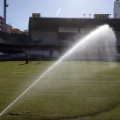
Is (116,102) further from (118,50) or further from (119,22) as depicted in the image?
(119,22)

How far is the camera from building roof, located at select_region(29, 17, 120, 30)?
9450 centimetres

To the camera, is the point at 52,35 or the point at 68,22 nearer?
the point at 52,35

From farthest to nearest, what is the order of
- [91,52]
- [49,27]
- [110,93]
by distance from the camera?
[49,27] < [91,52] < [110,93]

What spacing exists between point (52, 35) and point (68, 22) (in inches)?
271

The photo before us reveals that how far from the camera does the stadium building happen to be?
85.4 meters

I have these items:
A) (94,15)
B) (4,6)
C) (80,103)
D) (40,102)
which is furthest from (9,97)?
(94,15)

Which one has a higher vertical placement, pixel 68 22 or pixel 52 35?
pixel 68 22

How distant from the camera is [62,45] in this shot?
87812 mm

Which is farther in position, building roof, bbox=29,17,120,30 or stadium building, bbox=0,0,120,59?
building roof, bbox=29,17,120,30

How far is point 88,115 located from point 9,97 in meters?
5.35

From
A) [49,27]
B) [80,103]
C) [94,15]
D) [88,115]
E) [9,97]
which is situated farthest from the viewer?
[94,15]

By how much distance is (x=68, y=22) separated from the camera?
314ft

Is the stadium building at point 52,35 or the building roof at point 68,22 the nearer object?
the stadium building at point 52,35

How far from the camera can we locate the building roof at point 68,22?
94.5 meters
